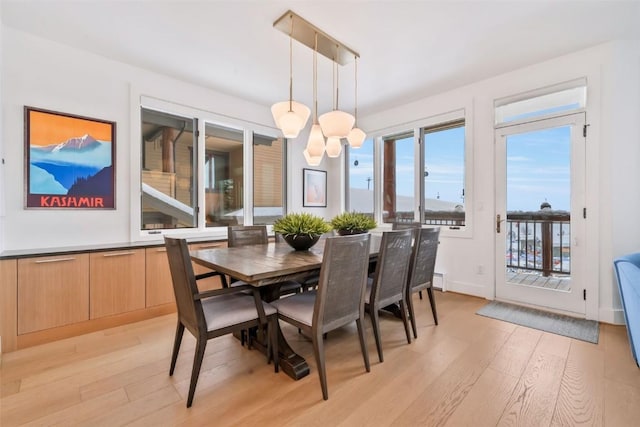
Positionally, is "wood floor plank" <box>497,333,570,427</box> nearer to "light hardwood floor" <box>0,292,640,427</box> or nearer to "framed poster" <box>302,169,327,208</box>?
"light hardwood floor" <box>0,292,640,427</box>

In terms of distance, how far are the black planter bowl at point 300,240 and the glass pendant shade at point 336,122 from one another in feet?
3.02

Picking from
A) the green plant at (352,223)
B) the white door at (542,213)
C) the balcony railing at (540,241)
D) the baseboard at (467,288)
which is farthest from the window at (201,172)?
the balcony railing at (540,241)

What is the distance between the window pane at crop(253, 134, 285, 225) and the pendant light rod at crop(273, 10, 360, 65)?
1.97 m

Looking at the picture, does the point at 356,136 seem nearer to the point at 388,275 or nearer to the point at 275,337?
the point at 388,275

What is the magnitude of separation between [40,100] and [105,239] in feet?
4.74

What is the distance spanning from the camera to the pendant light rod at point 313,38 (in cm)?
237

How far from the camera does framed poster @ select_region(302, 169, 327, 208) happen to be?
200 inches

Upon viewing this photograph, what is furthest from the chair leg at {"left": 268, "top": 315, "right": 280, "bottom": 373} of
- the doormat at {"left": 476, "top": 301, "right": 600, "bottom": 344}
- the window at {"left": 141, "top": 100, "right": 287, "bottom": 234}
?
the doormat at {"left": 476, "top": 301, "right": 600, "bottom": 344}

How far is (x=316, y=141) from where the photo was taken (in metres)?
2.74

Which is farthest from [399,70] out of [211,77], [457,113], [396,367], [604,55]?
[396,367]

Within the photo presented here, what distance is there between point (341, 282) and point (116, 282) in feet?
7.72

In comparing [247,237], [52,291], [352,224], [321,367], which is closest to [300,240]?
[352,224]

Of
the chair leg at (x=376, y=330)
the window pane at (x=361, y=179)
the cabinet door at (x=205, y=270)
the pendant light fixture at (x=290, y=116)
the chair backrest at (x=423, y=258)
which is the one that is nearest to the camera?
the chair leg at (x=376, y=330)

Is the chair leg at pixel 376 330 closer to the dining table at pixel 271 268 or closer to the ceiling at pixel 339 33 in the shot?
the dining table at pixel 271 268
